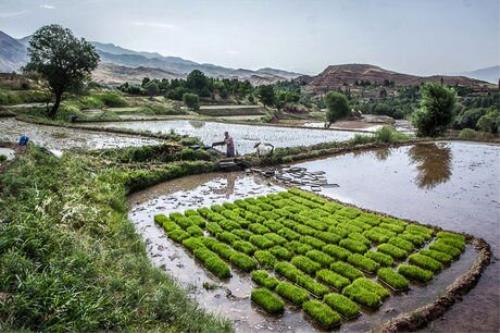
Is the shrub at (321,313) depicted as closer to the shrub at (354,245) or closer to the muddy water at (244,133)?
the shrub at (354,245)

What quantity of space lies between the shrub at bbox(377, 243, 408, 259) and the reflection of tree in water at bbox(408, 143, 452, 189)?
25.6 ft

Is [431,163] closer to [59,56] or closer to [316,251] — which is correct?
[316,251]

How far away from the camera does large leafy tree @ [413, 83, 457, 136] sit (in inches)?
1175

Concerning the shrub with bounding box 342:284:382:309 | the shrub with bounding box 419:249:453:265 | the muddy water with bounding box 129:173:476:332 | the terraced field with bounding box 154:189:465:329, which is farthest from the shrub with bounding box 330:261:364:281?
the shrub with bounding box 419:249:453:265

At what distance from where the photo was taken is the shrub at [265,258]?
9.41 metres

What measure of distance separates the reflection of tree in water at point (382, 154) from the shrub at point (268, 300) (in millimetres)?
16580

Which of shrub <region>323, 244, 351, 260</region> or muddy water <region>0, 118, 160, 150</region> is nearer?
shrub <region>323, 244, 351, 260</region>

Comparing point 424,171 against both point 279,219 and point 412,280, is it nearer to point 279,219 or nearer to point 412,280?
point 279,219

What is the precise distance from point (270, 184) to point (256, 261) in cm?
779

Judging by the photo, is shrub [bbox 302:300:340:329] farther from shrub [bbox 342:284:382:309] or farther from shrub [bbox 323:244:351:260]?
shrub [bbox 323:244:351:260]

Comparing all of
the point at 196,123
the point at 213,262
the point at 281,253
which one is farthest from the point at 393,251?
the point at 196,123

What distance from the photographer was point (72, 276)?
6.13 metres

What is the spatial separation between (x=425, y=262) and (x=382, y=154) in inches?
603

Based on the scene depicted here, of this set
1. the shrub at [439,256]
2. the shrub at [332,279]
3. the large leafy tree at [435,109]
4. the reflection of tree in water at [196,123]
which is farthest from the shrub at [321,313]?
the large leafy tree at [435,109]
